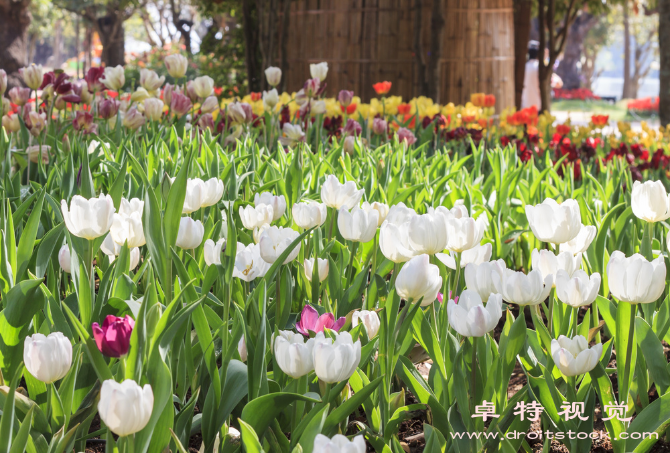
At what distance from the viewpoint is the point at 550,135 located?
442 cm

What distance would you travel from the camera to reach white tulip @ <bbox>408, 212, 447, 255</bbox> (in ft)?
3.47

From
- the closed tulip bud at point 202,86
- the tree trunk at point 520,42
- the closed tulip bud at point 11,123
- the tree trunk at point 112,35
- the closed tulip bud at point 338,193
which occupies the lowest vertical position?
the closed tulip bud at point 338,193

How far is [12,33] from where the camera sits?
33.2 ft

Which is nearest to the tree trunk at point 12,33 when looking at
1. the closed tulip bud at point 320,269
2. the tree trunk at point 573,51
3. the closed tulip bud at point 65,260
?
the closed tulip bud at point 65,260

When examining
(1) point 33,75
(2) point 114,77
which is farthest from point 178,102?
(1) point 33,75

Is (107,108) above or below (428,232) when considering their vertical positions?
Result: above

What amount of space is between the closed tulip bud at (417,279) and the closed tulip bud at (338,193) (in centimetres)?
45

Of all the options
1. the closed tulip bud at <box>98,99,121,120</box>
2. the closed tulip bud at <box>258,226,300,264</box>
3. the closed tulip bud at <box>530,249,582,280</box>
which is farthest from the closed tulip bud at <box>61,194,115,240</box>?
the closed tulip bud at <box>98,99,121,120</box>

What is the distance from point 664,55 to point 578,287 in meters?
5.22

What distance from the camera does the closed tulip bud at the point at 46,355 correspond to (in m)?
0.76

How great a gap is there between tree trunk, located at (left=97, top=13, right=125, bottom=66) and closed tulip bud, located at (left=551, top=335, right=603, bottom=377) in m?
23.7

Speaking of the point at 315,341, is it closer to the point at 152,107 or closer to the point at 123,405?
the point at 123,405

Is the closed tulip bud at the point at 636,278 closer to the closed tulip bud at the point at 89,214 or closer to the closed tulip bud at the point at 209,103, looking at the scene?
the closed tulip bud at the point at 89,214

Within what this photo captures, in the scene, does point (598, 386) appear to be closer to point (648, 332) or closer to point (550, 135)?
point (648, 332)
